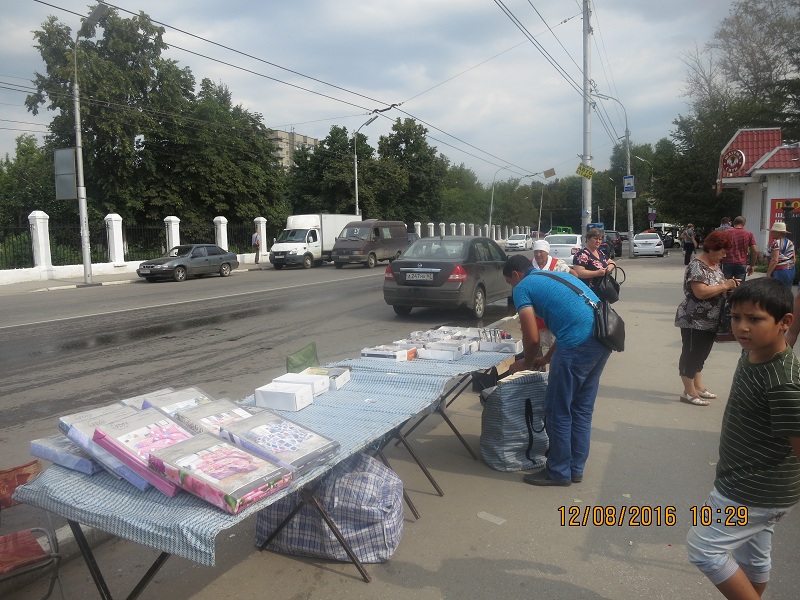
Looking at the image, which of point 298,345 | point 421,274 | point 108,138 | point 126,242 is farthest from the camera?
point 108,138

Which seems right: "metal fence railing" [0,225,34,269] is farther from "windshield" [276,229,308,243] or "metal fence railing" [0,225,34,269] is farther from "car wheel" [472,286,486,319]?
"car wheel" [472,286,486,319]

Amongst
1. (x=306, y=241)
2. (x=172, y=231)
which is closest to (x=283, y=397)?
(x=306, y=241)

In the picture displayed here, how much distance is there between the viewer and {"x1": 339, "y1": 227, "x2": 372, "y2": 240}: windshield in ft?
93.4

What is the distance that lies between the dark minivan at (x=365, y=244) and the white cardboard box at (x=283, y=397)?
80.2ft

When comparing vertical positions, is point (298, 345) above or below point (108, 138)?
below

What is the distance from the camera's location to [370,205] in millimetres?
50250

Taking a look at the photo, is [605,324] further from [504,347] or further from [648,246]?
[648,246]

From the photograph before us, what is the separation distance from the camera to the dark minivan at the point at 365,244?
2802cm

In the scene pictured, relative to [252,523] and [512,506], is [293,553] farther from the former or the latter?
[512,506]

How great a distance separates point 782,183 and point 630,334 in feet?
47.0

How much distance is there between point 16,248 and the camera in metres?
22.7

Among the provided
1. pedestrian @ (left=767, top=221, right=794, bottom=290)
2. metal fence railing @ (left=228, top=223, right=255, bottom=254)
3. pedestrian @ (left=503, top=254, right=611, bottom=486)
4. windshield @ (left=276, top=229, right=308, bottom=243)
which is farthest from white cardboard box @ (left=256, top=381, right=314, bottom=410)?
metal fence railing @ (left=228, top=223, right=255, bottom=254)

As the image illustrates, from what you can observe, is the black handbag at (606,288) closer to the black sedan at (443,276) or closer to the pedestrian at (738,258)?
the pedestrian at (738,258)

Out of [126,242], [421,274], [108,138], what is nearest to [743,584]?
[421,274]
